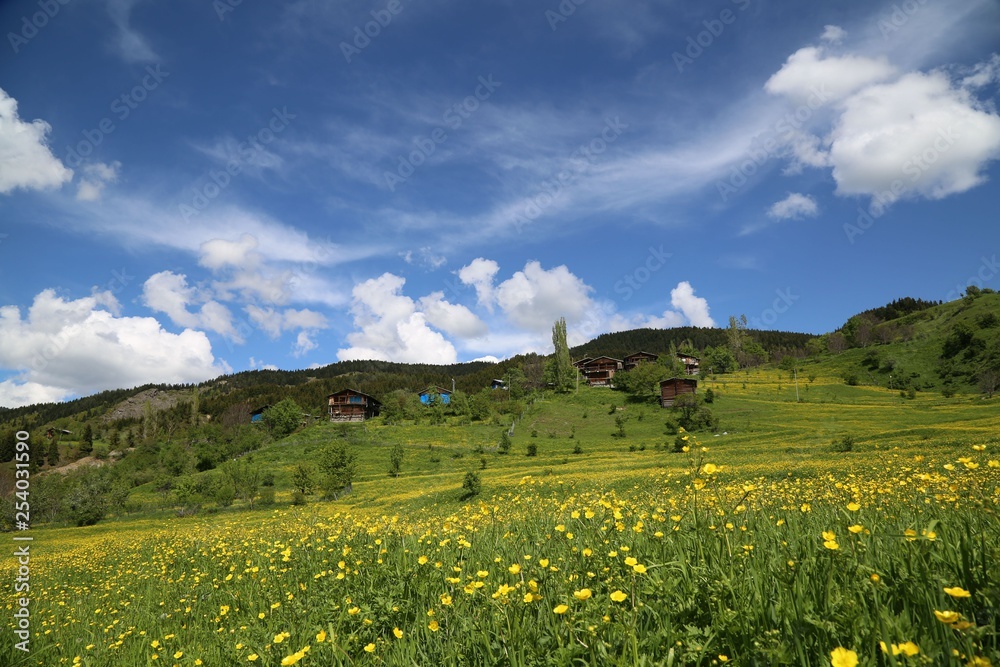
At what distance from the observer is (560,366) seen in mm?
96312

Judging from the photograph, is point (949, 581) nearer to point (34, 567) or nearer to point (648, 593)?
point (648, 593)

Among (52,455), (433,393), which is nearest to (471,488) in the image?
(433,393)

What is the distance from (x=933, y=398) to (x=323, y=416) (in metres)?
117

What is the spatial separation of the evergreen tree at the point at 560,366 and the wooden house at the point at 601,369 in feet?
52.3

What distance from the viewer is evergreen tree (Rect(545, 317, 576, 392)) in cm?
9431

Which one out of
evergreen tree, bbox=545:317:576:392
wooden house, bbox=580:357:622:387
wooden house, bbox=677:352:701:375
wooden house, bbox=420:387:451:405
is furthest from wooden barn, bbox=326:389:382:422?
wooden house, bbox=677:352:701:375

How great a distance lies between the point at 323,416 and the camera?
119188 millimetres

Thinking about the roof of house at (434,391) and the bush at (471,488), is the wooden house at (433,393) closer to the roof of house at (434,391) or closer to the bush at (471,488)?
the roof of house at (434,391)

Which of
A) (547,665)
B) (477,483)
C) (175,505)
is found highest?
(547,665)

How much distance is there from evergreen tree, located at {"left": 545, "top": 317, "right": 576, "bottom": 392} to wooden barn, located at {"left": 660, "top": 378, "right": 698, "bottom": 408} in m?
21.6

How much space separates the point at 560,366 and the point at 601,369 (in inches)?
830

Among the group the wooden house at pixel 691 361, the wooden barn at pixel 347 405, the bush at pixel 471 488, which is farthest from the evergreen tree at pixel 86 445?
the wooden house at pixel 691 361

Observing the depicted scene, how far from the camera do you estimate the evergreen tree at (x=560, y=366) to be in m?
94.3

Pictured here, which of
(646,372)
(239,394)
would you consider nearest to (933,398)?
(646,372)
